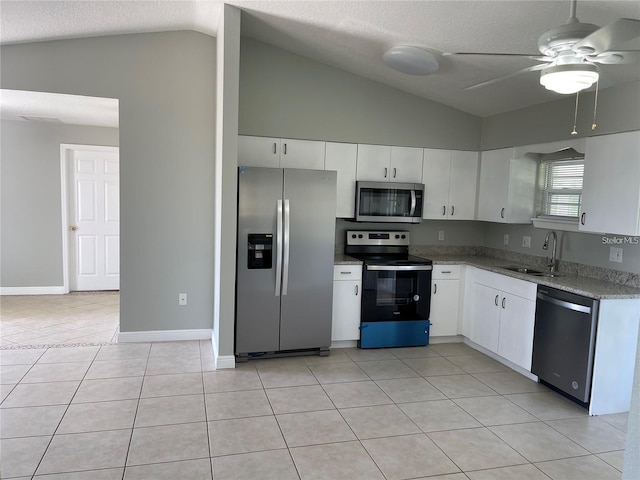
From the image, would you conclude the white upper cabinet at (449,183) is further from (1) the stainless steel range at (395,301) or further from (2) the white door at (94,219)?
(2) the white door at (94,219)

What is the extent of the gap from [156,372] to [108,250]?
3.44 metres

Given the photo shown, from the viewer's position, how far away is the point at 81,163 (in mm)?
6184

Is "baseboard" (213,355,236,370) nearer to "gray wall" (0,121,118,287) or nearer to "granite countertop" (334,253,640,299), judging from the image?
"granite countertop" (334,253,640,299)

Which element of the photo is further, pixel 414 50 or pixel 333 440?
pixel 414 50

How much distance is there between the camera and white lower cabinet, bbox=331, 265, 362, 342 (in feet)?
14.1

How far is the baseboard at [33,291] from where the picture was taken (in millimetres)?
6030

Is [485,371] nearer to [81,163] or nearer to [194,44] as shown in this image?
[194,44]

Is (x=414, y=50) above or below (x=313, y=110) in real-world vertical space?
above

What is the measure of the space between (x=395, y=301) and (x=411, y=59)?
2.23 metres

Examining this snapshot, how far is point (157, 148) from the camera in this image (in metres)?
4.24

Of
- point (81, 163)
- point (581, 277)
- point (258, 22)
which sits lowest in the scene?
point (581, 277)

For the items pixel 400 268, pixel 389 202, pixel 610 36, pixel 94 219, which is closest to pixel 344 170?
pixel 389 202

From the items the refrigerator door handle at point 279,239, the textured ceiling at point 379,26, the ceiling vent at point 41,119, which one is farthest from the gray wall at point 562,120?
the ceiling vent at point 41,119

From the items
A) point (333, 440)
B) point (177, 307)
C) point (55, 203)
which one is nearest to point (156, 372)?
point (177, 307)
